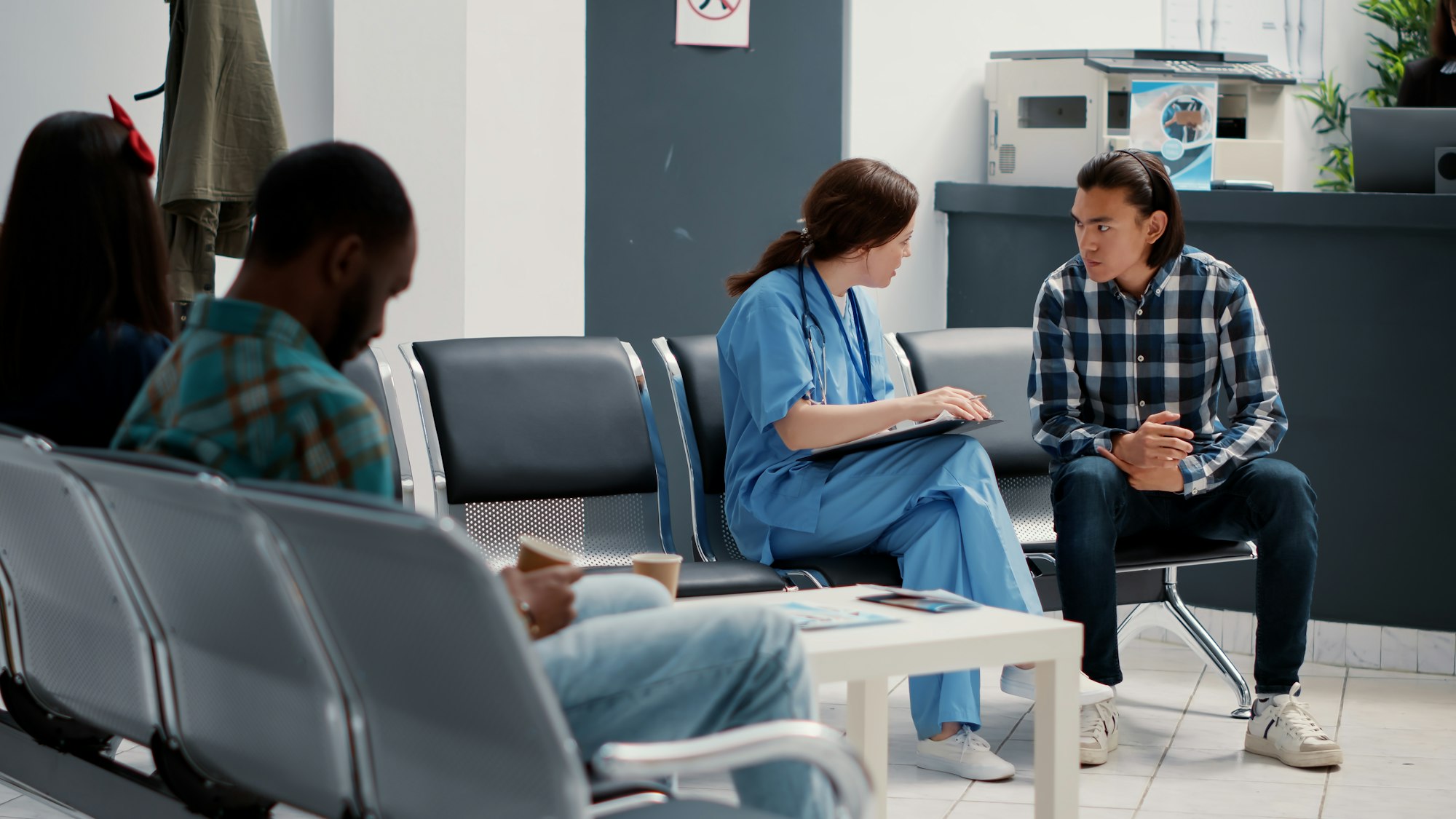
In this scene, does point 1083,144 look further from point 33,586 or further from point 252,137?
point 33,586

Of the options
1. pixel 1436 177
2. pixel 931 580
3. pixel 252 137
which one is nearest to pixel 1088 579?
pixel 931 580

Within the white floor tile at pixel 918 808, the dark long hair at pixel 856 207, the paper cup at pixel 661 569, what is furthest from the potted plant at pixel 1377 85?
the paper cup at pixel 661 569

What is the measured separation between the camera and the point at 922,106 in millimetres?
4707

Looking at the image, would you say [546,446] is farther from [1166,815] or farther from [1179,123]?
[1179,123]

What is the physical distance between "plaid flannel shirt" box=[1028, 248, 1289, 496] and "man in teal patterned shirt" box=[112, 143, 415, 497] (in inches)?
75.9

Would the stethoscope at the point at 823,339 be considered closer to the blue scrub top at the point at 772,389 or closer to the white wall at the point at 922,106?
the blue scrub top at the point at 772,389

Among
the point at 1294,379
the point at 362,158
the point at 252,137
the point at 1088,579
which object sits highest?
the point at 252,137

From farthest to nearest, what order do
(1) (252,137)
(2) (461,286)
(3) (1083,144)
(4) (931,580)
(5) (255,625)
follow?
(3) (1083,144) → (2) (461,286) → (1) (252,137) → (4) (931,580) → (5) (255,625)

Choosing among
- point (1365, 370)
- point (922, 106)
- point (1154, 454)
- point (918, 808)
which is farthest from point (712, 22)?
point (918, 808)

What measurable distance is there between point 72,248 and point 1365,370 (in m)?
3.04

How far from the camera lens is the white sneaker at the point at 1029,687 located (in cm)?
293

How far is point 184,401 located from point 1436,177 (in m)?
3.28

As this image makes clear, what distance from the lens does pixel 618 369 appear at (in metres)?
3.18

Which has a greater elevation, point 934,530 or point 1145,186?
point 1145,186
